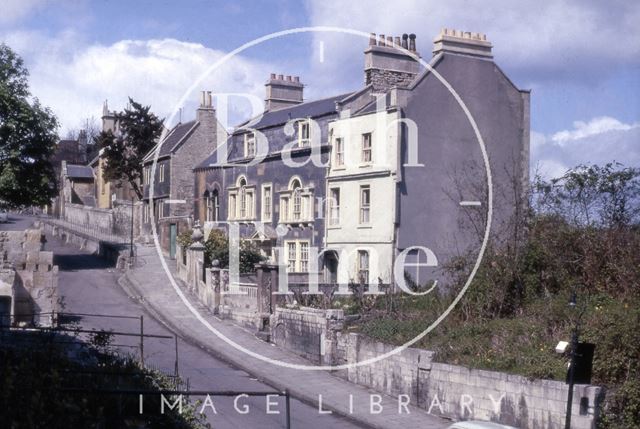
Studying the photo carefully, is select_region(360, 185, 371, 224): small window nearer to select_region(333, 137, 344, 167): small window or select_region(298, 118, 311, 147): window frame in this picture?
select_region(333, 137, 344, 167): small window

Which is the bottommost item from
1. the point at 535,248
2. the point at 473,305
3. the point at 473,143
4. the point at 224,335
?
the point at 224,335

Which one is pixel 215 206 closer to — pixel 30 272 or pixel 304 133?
pixel 304 133

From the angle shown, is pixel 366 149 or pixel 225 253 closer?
pixel 366 149

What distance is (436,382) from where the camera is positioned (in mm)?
21641

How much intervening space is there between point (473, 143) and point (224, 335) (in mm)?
13510

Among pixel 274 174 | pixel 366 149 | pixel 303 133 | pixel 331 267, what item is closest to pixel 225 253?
pixel 274 174

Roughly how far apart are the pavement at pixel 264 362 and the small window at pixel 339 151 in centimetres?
855

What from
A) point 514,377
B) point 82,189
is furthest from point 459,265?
point 82,189

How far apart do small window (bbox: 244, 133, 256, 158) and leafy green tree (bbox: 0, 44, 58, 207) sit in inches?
404

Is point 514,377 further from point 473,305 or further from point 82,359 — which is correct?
point 82,359

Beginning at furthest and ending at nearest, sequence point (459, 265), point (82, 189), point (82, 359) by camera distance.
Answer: point (82, 189) → point (459, 265) → point (82, 359)

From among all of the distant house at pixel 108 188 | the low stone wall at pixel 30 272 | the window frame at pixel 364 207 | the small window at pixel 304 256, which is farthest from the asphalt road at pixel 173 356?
the distant house at pixel 108 188

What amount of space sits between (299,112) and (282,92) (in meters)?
4.95

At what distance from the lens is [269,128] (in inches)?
1678
